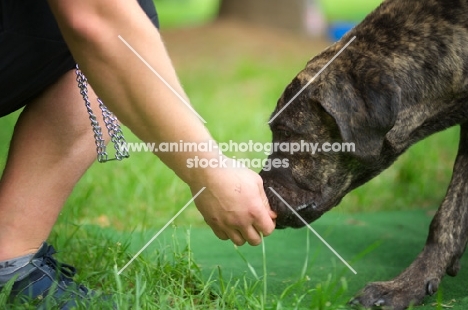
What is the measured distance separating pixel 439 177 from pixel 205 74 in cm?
511

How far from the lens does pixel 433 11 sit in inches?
137

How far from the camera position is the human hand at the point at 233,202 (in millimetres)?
2422

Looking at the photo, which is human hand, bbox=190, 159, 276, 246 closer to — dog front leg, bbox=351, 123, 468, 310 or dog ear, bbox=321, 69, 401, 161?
dog ear, bbox=321, 69, 401, 161

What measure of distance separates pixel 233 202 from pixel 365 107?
999mm

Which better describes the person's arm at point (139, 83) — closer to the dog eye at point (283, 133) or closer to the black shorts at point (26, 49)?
the black shorts at point (26, 49)

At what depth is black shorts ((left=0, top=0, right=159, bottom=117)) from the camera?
2787mm

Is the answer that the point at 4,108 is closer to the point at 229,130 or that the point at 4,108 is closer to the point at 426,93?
the point at 426,93

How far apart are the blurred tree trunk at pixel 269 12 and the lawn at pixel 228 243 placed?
3.62m

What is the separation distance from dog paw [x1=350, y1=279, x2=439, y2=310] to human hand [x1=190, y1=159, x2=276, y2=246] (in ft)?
2.77

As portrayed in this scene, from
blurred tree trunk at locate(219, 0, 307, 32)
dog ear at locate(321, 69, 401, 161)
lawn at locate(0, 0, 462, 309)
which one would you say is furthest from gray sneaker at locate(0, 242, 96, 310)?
blurred tree trunk at locate(219, 0, 307, 32)

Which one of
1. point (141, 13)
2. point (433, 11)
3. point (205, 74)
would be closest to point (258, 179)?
point (141, 13)

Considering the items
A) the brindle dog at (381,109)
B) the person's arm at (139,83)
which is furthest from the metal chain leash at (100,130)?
the brindle dog at (381,109)

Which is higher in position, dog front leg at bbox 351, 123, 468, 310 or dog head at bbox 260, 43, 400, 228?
dog head at bbox 260, 43, 400, 228

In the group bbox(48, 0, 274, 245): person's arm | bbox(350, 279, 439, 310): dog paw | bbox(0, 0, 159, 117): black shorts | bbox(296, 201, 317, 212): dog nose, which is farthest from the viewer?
bbox(296, 201, 317, 212): dog nose
